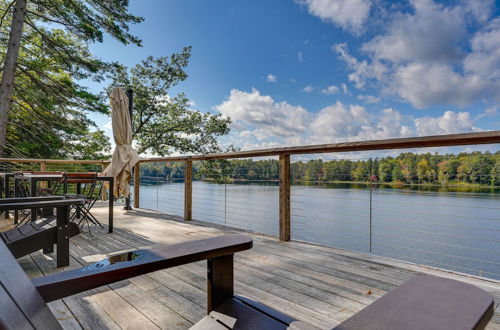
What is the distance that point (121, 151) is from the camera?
459 centimetres

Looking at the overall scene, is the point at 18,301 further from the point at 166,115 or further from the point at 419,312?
the point at 166,115

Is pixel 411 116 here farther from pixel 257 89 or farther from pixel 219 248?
pixel 219 248

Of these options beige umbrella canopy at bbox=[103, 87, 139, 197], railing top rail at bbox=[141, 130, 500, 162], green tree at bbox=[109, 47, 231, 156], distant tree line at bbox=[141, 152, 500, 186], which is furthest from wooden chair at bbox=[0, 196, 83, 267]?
green tree at bbox=[109, 47, 231, 156]

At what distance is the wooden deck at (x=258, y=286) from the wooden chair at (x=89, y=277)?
0.70 meters

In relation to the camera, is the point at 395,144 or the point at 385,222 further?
the point at 385,222

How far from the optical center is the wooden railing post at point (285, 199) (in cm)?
349

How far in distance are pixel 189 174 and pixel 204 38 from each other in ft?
49.4

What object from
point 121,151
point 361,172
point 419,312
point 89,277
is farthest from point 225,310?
point 121,151

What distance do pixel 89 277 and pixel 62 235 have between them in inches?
83.8

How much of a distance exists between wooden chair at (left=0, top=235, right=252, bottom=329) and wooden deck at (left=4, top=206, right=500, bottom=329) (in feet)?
2.30

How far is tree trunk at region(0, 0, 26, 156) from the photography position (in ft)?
25.4

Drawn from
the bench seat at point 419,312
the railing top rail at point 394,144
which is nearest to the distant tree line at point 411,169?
the railing top rail at point 394,144

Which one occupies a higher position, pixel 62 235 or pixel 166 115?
pixel 166 115

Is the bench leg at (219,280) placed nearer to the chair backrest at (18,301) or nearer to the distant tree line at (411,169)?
the chair backrest at (18,301)
